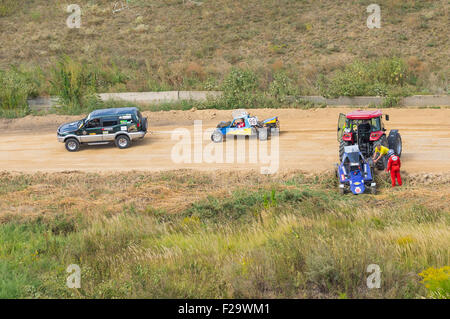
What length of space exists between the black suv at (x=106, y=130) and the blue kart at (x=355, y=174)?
1009 centimetres

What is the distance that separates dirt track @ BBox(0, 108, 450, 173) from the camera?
62.5 feet

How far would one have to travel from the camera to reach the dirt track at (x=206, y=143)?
750 inches

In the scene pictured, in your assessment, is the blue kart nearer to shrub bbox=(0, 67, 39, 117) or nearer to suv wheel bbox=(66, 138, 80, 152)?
suv wheel bbox=(66, 138, 80, 152)

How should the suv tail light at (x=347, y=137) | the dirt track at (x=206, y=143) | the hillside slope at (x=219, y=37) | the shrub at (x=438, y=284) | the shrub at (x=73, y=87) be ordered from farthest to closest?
the hillside slope at (x=219, y=37), the shrub at (x=73, y=87), the dirt track at (x=206, y=143), the suv tail light at (x=347, y=137), the shrub at (x=438, y=284)

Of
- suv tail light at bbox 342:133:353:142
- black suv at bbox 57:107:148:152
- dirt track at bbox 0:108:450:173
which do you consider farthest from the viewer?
black suv at bbox 57:107:148:152

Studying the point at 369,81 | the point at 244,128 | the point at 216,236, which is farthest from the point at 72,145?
the point at 369,81

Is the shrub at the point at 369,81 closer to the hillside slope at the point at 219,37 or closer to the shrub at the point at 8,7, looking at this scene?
the hillside slope at the point at 219,37

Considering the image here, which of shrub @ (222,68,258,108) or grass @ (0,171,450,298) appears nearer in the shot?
grass @ (0,171,450,298)

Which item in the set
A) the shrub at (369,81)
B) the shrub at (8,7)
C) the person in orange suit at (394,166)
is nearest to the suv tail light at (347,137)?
the person in orange suit at (394,166)

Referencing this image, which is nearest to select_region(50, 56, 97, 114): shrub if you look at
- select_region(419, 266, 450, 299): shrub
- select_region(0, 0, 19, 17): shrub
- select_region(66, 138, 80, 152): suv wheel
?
select_region(66, 138, 80, 152): suv wheel

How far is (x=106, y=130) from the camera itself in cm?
2195

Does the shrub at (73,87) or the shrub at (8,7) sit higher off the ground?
the shrub at (8,7)

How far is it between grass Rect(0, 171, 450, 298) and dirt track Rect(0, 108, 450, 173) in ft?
5.16
